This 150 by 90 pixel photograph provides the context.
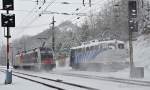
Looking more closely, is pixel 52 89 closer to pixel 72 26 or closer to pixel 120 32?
pixel 120 32

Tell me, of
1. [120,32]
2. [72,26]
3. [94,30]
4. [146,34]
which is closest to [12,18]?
[146,34]

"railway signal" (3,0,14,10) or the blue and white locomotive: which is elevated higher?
"railway signal" (3,0,14,10)

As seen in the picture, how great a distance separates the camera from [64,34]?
128 m

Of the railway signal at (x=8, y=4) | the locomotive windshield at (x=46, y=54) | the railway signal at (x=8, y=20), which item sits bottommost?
the locomotive windshield at (x=46, y=54)

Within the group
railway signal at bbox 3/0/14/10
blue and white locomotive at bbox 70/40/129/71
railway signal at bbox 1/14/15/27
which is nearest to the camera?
railway signal at bbox 3/0/14/10

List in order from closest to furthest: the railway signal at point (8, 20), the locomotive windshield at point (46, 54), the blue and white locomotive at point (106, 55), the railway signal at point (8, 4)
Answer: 1. the railway signal at point (8, 4)
2. the railway signal at point (8, 20)
3. the blue and white locomotive at point (106, 55)
4. the locomotive windshield at point (46, 54)

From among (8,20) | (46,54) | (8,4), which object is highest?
(8,4)

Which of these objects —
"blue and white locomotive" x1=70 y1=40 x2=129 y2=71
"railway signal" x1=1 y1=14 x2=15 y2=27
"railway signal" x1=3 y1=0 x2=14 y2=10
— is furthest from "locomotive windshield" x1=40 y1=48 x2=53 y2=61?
"railway signal" x1=3 y1=0 x2=14 y2=10

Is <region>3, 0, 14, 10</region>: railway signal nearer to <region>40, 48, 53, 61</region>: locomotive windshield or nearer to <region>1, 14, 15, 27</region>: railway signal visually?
<region>1, 14, 15, 27</region>: railway signal

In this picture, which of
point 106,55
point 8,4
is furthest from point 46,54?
point 8,4

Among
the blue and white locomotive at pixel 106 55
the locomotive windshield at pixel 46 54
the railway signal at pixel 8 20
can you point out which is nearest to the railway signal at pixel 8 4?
the railway signal at pixel 8 20

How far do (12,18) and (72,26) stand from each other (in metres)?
107

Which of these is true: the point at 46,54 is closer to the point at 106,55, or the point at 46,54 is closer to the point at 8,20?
the point at 106,55

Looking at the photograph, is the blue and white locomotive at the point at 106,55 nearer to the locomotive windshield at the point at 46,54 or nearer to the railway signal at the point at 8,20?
the locomotive windshield at the point at 46,54
